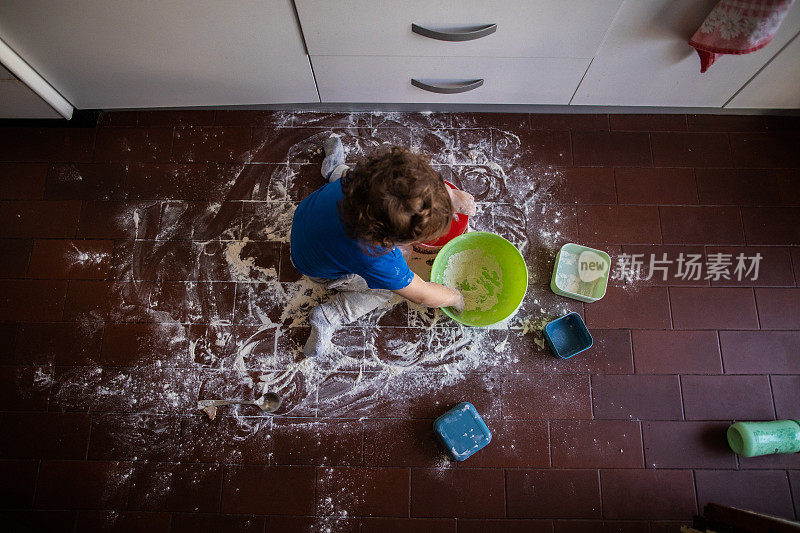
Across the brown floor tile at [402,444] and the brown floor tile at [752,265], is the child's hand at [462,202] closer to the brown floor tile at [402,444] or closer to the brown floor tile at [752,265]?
the brown floor tile at [402,444]

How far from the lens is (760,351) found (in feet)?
5.14

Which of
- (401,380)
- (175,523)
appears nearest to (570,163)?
(401,380)

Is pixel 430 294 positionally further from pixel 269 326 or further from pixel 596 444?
pixel 596 444

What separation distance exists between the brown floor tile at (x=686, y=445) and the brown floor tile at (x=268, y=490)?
1104 mm

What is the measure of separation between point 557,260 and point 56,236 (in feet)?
5.87

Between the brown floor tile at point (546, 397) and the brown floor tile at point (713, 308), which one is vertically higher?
the brown floor tile at point (713, 308)

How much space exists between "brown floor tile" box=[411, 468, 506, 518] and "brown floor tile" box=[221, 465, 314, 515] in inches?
13.6

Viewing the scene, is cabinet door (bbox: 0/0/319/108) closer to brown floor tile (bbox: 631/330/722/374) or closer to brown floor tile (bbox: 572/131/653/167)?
brown floor tile (bbox: 572/131/653/167)

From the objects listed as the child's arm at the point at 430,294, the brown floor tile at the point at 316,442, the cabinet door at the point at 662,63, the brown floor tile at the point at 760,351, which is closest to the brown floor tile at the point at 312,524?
the brown floor tile at the point at 316,442

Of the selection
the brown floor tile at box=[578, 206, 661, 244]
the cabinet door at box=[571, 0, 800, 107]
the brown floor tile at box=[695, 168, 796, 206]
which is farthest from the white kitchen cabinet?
the brown floor tile at box=[578, 206, 661, 244]

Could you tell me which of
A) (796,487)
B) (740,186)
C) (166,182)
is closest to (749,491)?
(796,487)

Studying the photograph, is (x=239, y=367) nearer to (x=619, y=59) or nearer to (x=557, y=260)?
(x=557, y=260)

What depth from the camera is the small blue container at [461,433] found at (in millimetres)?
1446

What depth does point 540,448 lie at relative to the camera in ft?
4.92
